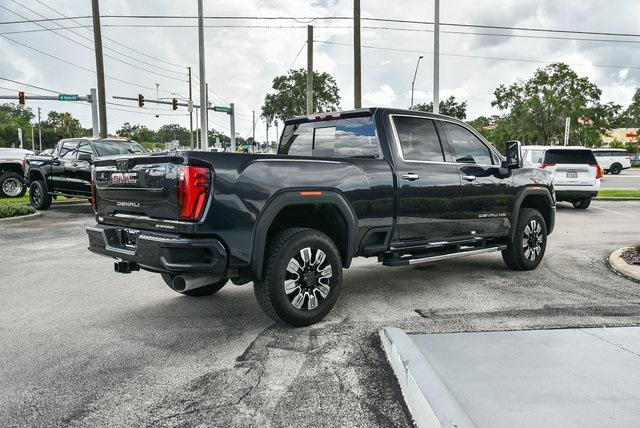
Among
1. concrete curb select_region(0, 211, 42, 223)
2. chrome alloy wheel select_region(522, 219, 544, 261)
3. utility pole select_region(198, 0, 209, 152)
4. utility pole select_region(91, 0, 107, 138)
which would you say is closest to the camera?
chrome alloy wheel select_region(522, 219, 544, 261)

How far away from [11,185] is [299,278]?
57.1ft

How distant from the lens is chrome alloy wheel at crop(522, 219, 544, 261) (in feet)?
23.7

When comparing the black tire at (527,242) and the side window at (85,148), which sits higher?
the side window at (85,148)

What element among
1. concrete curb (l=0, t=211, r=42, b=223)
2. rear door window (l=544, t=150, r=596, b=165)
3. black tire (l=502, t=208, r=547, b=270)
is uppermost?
rear door window (l=544, t=150, r=596, b=165)

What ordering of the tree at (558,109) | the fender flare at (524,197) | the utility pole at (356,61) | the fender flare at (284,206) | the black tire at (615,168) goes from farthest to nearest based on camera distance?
the tree at (558,109) < the black tire at (615,168) < the utility pole at (356,61) < the fender flare at (524,197) < the fender flare at (284,206)

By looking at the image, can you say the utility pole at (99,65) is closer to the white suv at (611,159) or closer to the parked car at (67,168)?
the parked car at (67,168)

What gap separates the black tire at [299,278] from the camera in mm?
4570

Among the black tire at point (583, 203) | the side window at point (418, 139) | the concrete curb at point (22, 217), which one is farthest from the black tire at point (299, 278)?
the black tire at point (583, 203)

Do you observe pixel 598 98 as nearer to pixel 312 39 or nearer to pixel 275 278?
pixel 312 39

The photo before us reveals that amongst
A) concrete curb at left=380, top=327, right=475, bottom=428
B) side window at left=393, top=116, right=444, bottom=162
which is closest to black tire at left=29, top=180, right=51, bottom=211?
side window at left=393, top=116, right=444, bottom=162

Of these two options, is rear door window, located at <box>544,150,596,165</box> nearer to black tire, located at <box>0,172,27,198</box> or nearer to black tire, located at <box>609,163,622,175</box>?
black tire, located at <box>0,172,27,198</box>

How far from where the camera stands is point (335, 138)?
235 inches

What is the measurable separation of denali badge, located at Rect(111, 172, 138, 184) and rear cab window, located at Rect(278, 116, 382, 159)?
2.18 meters

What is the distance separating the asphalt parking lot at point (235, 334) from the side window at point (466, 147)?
1.49 metres
